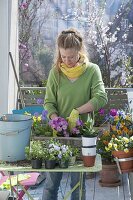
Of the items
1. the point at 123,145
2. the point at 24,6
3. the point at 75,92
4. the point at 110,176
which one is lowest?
the point at 110,176

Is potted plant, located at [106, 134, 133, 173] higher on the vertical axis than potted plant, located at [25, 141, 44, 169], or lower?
lower

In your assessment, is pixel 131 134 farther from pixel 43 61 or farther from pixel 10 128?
pixel 43 61

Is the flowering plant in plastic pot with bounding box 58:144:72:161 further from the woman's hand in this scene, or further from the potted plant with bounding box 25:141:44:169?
the woman's hand

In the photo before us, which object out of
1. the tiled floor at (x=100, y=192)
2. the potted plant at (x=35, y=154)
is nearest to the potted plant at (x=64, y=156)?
the potted plant at (x=35, y=154)

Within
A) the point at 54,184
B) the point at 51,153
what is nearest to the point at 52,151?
the point at 51,153

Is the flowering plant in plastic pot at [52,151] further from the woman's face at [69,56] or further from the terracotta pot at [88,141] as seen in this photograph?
the woman's face at [69,56]

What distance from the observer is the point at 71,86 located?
3016 millimetres

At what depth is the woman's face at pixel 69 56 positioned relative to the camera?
293cm

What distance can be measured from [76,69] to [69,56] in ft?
0.32

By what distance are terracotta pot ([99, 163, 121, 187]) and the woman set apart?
4.03 ft

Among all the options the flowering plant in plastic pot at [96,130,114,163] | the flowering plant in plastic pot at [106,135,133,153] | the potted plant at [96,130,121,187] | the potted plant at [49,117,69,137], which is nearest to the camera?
the potted plant at [49,117,69,137]

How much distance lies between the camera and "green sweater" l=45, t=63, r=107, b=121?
300 centimetres

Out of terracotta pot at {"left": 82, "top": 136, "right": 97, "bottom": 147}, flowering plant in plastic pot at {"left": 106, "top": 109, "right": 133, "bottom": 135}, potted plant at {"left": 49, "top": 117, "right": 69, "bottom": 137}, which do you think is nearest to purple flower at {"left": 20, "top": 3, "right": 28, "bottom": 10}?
flowering plant in plastic pot at {"left": 106, "top": 109, "right": 133, "bottom": 135}

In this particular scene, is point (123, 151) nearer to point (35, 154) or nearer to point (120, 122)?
point (120, 122)
